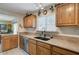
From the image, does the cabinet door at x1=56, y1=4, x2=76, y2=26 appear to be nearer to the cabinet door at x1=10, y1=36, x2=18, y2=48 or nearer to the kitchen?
the kitchen

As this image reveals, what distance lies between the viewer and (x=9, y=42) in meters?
1.77

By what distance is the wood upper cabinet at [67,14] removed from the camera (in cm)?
173

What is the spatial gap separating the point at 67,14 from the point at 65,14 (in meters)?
0.05

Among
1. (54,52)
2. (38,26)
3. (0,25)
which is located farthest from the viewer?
Result: (38,26)

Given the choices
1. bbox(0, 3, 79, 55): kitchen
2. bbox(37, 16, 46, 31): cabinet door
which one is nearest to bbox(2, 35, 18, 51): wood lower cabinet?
bbox(0, 3, 79, 55): kitchen

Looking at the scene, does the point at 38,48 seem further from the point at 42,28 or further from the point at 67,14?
the point at 67,14

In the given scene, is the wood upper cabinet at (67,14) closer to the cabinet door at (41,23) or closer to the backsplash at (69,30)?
the backsplash at (69,30)

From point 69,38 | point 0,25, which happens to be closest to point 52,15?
point 69,38

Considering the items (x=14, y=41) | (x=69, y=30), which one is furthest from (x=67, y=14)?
(x=14, y=41)

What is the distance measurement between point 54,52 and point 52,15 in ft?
2.76

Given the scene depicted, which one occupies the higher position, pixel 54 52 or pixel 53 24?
pixel 53 24

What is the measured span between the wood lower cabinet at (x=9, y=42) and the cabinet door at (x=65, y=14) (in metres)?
0.95

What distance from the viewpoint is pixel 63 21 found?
6.54 ft

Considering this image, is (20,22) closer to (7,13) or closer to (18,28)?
(18,28)
